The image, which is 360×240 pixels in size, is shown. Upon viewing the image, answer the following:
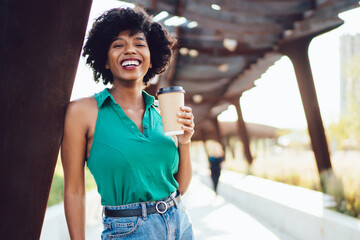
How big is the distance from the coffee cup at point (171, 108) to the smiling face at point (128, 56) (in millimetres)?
216

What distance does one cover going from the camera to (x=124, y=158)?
1.79m

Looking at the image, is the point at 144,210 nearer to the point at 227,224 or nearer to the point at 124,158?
the point at 124,158

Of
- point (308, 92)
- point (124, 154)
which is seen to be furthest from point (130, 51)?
point (308, 92)

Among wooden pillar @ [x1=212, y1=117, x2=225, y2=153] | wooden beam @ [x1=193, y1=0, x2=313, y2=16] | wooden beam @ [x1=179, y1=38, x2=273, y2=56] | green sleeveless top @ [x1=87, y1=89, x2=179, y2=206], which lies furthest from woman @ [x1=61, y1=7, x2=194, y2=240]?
wooden pillar @ [x1=212, y1=117, x2=225, y2=153]

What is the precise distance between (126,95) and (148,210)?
0.67 m

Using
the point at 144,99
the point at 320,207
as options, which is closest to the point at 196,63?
the point at 320,207

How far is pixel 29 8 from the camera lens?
157 cm

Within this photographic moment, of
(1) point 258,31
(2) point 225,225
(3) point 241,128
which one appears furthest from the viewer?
(3) point 241,128

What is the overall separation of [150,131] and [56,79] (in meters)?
0.54

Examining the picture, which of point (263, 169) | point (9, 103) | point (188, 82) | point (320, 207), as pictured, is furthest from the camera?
point (188, 82)

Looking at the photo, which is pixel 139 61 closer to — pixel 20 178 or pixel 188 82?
pixel 20 178

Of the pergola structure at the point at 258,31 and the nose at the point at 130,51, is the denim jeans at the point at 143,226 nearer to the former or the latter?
the nose at the point at 130,51

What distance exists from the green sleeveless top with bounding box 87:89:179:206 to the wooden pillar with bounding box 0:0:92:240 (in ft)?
0.68

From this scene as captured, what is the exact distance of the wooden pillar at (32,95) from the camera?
1556 mm
